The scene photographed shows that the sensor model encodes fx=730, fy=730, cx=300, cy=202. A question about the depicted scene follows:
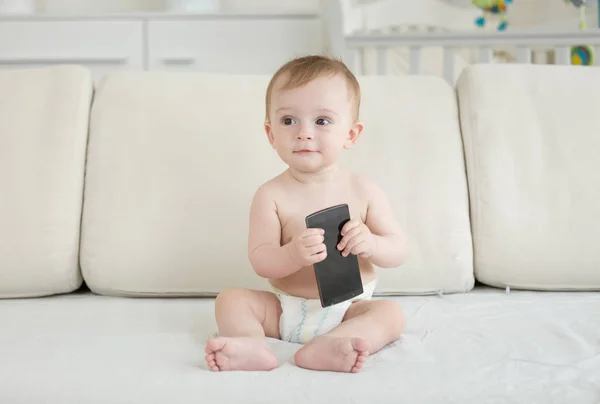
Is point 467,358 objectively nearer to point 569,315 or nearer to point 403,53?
point 569,315

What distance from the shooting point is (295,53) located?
3031 millimetres

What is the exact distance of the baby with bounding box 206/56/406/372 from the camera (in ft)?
3.41

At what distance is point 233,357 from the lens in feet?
2.99

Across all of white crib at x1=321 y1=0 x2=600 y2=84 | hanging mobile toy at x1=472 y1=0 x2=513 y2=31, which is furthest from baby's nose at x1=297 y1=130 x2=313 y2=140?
hanging mobile toy at x1=472 y1=0 x2=513 y2=31

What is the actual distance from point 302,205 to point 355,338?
0.93 ft

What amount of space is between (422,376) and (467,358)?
0.11 meters

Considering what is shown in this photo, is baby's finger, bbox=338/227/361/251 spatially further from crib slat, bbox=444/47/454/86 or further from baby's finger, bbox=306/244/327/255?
crib slat, bbox=444/47/454/86

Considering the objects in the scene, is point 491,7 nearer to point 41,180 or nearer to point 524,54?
point 524,54

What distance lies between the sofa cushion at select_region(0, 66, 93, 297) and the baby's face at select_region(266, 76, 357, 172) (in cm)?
48

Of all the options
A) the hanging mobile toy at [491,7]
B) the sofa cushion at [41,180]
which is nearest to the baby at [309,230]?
the sofa cushion at [41,180]

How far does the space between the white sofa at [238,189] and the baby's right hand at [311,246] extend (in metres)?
0.25

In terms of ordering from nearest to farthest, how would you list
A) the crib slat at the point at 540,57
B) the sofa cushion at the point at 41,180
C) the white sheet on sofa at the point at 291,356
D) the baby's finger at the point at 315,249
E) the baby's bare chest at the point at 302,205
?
the white sheet on sofa at the point at 291,356 → the baby's finger at the point at 315,249 → the baby's bare chest at the point at 302,205 → the sofa cushion at the point at 41,180 → the crib slat at the point at 540,57

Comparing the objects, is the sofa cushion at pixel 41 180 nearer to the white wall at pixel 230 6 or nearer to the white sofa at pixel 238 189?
the white sofa at pixel 238 189

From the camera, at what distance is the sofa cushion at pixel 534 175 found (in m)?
1.36
